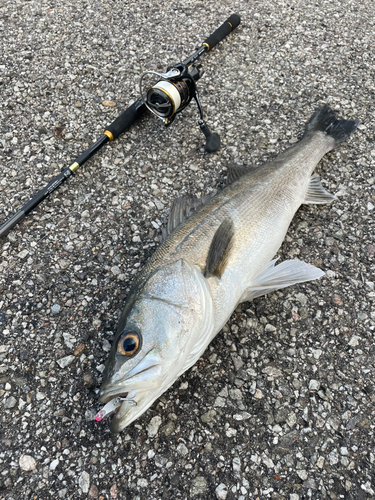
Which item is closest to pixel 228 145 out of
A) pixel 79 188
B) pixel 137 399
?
pixel 79 188

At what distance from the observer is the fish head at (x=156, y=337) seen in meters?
2.06

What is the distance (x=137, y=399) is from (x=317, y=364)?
138 cm

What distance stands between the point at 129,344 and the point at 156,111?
2373mm

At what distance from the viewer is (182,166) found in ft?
12.5

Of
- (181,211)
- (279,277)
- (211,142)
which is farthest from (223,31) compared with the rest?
(279,277)

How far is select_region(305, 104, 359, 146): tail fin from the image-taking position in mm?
3697

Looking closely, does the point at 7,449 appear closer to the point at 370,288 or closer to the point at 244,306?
the point at 244,306

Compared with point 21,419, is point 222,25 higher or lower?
higher

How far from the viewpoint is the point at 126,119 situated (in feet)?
12.9

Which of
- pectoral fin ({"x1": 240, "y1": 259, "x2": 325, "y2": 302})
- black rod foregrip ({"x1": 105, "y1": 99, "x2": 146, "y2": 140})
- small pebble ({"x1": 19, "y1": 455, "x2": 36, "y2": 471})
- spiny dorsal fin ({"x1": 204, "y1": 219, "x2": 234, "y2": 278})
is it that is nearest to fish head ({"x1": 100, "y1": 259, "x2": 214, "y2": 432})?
spiny dorsal fin ({"x1": 204, "y1": 219, "x2": 234, "y2": 278})

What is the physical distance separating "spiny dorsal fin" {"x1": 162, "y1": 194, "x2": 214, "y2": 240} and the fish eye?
951 mm

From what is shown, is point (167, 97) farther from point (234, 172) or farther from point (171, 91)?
point (234, 172)

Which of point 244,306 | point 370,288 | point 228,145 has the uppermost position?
point 228,145

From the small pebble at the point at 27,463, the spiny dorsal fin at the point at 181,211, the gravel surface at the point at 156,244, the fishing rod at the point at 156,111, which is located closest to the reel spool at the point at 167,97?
the fishing rod at the point at 156,111
